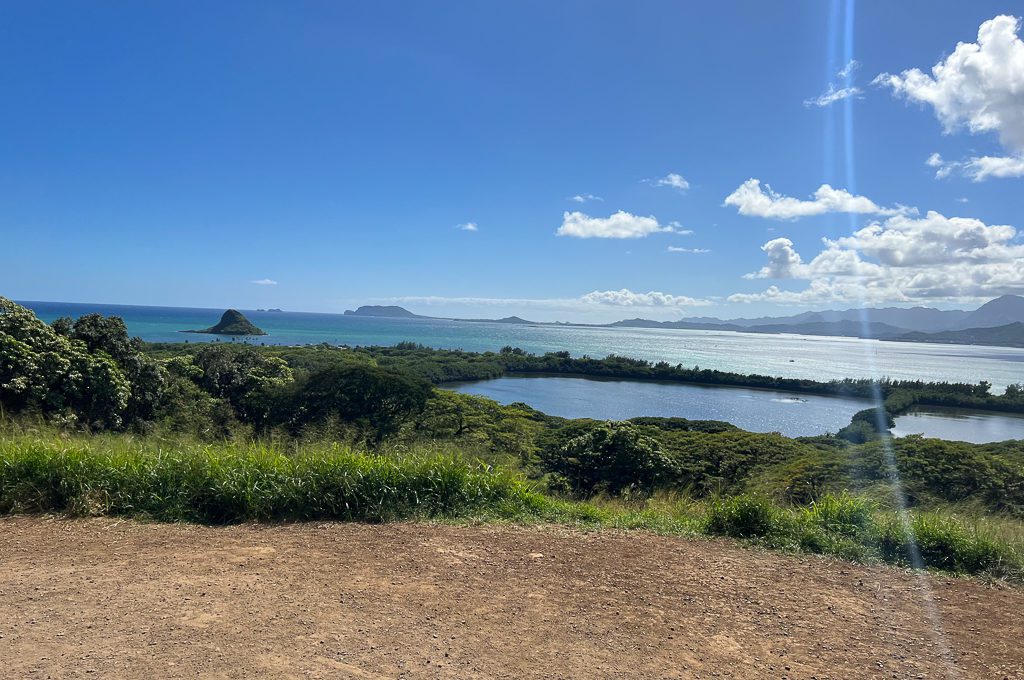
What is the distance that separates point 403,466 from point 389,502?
0.43m

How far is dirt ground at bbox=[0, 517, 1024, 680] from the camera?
263 cm

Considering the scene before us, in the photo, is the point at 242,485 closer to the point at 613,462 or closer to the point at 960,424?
the point at 613,462

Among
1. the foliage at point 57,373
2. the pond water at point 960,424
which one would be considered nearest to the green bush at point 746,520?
the foliage at point 57,373

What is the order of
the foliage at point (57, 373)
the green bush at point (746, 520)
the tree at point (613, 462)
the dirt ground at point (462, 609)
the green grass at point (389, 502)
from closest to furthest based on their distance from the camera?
the dirt ground at point (462, 609), the green grass at point (389, 502), the green bush at point (746, 520), the foliage at point (57, 373), the tree at point (613, 462)

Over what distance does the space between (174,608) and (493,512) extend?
8.19ft

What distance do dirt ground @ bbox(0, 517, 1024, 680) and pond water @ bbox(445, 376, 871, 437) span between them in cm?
3158

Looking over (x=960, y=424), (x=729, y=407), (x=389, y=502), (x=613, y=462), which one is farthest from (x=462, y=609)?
(x=729, y=407)

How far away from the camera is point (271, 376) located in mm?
21953

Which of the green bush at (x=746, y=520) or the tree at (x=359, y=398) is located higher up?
the green bush at (x=746, y=520)

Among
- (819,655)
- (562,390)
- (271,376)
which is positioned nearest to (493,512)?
(819,655)

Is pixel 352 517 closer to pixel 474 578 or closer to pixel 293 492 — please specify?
pixel 293 492

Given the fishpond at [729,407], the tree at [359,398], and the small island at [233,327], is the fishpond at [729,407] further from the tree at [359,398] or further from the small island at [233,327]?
the small island at [233,327]

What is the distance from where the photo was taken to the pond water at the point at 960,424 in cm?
3009

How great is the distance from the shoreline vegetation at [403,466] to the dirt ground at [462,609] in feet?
1.37
